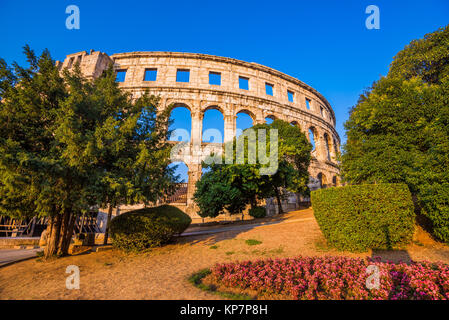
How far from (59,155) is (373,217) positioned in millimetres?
9167

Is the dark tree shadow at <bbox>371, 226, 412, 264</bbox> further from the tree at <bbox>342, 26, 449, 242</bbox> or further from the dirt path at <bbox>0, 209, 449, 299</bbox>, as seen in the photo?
the tree at <bbox>342, 26, 449, 242</bbox>

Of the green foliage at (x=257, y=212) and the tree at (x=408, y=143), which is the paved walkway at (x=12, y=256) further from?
the tree at (x=408, y=143)

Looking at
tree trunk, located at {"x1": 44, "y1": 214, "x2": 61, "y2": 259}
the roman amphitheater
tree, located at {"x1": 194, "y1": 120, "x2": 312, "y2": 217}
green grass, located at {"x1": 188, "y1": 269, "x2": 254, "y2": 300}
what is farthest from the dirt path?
the roman amphitheater

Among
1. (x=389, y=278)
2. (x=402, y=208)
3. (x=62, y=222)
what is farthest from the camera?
(x=62, y=222)

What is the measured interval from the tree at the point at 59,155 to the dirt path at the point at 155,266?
62.0 inches

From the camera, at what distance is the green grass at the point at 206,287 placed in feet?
11.2

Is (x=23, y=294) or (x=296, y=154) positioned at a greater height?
(x=296, y=154)

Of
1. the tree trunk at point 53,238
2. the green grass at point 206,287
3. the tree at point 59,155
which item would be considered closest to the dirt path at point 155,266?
the green grass at point 206,287

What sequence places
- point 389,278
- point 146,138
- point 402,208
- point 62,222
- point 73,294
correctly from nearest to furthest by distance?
point 389,278, point 73,294, point 402,208, point 62,222, point 146,138

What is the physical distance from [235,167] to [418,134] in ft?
28.1

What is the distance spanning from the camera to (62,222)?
696 centimetres

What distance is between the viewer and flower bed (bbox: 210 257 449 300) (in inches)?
123
